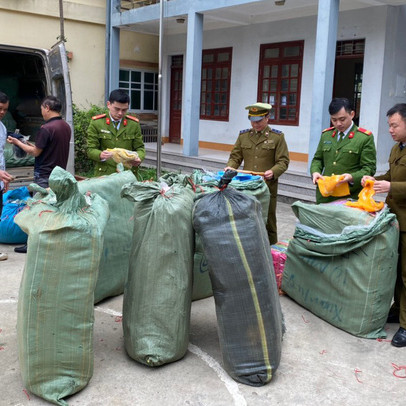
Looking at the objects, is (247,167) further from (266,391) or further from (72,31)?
(72,31)

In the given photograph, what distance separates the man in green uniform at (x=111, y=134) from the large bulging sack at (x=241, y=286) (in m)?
2.16

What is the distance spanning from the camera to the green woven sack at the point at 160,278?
284 centimetres

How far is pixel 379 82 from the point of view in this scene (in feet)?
28.3

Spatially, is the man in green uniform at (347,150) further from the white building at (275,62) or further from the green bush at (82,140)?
the green bush at (82,140)

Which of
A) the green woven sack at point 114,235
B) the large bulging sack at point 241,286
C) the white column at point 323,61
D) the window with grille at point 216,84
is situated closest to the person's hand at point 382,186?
the large bulging sack at point 241,286

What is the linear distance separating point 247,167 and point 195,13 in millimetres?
6091

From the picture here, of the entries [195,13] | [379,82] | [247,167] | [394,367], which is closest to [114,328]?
[394,367]

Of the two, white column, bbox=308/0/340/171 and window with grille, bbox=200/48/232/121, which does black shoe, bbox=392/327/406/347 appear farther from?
window with grille, bbox=200/48/232/121

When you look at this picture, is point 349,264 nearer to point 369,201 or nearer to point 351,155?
point 369,201

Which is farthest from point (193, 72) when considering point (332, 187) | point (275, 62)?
point (332, 187)

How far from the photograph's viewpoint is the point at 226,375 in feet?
9.40

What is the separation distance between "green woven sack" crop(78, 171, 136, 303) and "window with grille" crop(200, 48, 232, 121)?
27.0 ft

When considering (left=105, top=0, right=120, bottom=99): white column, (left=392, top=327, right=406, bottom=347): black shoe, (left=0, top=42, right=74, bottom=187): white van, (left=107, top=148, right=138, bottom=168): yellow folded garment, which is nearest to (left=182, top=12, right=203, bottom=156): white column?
(left=105, top=0, right=120, bottom=99): white column

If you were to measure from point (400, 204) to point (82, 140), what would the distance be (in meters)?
7.52
